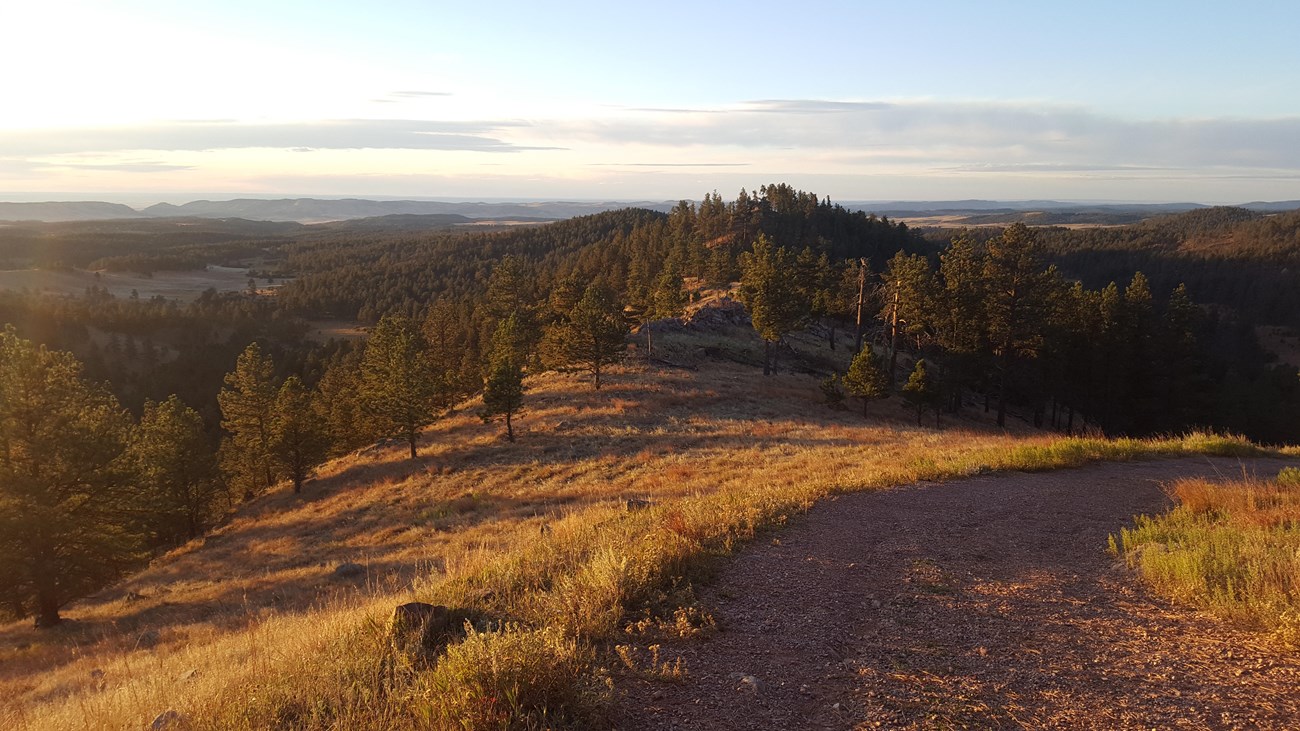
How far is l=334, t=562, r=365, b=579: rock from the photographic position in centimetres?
1730

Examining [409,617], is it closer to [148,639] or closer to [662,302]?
[148,639]

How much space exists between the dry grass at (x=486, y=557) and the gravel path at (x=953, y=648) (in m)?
0.74

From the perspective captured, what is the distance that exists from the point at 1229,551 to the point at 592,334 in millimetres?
34391

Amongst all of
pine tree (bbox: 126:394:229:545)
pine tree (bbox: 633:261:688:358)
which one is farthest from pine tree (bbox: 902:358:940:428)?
pine tree (bbox: 126:394:229:545)

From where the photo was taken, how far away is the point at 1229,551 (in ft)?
21.4

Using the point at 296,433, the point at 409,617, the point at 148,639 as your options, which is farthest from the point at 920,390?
the point at 296,433

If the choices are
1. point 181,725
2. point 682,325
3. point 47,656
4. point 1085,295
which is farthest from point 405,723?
point 682,325

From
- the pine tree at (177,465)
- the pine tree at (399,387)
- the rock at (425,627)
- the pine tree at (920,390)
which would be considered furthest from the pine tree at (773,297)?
the rock at (425,627)

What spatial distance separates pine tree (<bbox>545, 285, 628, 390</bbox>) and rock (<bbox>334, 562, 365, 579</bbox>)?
74.9 feet

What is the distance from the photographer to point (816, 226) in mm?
112188

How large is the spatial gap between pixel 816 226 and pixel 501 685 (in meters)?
116

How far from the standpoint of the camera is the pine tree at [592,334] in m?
39.0

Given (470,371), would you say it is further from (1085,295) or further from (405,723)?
(405,723)

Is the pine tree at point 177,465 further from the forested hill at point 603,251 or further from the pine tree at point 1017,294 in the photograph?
the pine tree at point 1017,294
